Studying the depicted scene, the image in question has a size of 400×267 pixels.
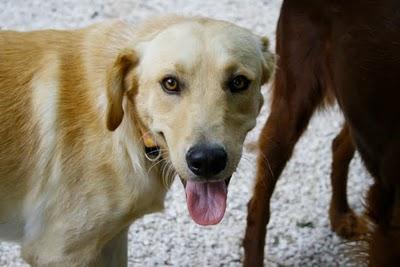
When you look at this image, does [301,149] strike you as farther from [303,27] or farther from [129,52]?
[129,52]

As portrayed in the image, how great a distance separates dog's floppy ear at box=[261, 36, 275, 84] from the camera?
8.75 feet

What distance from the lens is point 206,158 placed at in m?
2.33

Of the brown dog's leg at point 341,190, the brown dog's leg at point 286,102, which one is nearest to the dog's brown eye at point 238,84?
the brown dog's leg at point 286,102

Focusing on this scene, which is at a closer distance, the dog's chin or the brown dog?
the dog's chin

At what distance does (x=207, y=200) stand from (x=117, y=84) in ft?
1.53

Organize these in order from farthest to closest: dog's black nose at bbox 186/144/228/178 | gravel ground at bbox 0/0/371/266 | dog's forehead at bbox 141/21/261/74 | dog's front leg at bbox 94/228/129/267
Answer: gravel ground at bbox 0/0/371/266 < dog's front leg at bbox 94/228/129/267 < dog's forehead at bbox 141/21/261/74 < dog's black nose at bbox 186/144/228/178

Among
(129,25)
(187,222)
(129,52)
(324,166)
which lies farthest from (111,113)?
(324,166)

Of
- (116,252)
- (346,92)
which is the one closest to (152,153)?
(116,252)

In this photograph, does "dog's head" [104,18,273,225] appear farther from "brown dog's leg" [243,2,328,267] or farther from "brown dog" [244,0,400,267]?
"brown dog's leg" [243,2,328,267]

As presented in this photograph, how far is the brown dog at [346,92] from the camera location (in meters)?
2.77

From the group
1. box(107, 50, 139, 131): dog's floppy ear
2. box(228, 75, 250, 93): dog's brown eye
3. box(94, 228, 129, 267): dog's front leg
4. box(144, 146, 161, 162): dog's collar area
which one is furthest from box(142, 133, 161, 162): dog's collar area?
box(94, 228, 129, 267): dog's front leg

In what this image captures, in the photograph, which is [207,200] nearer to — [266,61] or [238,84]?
[238,84]

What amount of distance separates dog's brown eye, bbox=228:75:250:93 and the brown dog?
53 centimetres

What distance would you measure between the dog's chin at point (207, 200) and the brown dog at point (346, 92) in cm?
63
